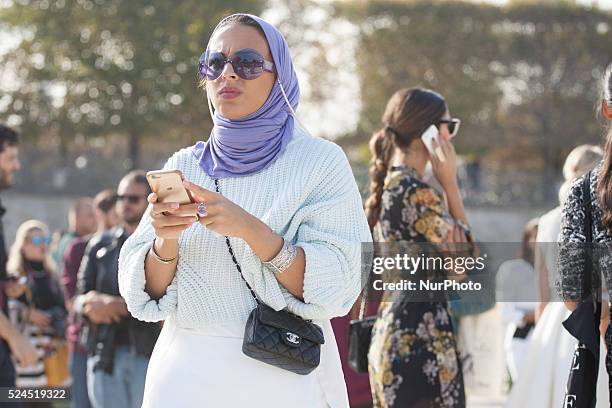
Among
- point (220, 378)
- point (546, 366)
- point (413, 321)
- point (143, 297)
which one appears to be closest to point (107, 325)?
point (413, 321)

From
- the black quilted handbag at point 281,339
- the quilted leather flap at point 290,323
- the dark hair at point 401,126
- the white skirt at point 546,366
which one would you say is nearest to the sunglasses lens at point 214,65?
the black quilted handbag at point 281,339

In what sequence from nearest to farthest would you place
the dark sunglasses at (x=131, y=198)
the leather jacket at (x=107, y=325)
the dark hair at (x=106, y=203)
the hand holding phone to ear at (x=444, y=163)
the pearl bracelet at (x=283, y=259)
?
1. the pearl bracelet at (x=283, y=259)
2. the hand holding phone to ear at (x=444, y=163)
3. the leather jacket at (x=107, y=325)
4. the dark sunglasses at (x=131, y=198)
5. the dark hair at (x=106, y=203)

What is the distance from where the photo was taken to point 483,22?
3394 cm

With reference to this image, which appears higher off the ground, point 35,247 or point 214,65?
point 35,247

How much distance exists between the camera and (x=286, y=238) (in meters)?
2.92

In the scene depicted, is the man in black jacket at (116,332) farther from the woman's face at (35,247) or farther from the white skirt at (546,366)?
the white skirt at (546,366)

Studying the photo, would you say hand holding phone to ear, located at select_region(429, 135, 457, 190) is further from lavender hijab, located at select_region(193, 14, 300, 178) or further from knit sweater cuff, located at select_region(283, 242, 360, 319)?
knit sweater cuff, located at select_region(283, 242, 360, 319)

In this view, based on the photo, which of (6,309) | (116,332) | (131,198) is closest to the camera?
(6,309)

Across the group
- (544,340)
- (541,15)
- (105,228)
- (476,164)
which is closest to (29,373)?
(105,228)

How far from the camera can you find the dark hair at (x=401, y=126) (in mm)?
4809

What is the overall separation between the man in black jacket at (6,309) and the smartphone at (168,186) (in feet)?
8.04

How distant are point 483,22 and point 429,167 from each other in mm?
29999

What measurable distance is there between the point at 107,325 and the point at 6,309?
0.94 metres

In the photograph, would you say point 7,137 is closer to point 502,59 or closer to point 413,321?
point 413,321
